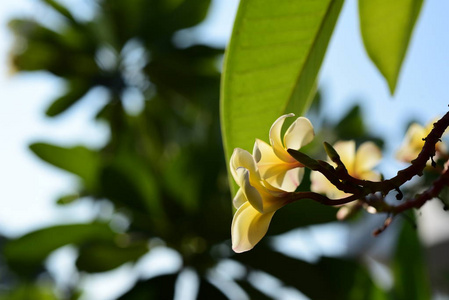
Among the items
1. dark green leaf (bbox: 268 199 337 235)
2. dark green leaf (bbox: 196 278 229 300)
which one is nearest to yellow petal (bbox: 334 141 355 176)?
dark green leaf (bbox: 268 199 337 235)

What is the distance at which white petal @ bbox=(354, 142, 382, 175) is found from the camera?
458 mm

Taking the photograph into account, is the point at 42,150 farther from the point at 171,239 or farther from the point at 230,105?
the point at 230,105

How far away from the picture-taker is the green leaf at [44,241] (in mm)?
1384

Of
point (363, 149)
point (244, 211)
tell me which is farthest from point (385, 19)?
point (244, 211)

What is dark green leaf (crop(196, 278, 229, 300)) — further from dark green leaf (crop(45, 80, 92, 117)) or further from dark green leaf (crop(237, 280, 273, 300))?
dark green leaf (crop(45, 80, 92, 117))

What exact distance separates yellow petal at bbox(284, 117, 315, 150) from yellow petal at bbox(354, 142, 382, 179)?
153 mm

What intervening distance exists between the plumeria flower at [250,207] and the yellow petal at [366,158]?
174 millimetres

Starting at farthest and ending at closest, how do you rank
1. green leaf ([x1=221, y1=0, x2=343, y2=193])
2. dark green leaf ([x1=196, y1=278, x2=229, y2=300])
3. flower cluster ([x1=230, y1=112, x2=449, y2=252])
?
dark green leaf ([x1=196, y1=278, x2=229, y2=300]) → green leaf ([x1=221, y1=0, x2=343, y2=193]) → flower cluster ([x1=230, y1=112, x2=449, y2=252])

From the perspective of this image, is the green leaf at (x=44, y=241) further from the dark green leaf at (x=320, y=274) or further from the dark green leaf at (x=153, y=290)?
the dark green leaf at (x=320, y=274)

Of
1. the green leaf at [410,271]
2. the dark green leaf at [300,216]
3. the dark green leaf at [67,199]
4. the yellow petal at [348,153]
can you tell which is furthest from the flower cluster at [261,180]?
the dark green leaf at [67,199]

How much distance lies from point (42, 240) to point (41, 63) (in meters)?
0.96

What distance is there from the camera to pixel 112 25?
2.12 metres

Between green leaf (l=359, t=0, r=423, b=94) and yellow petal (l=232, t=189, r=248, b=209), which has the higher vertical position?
green leaf (l=359, t=0, r=423, b=94)

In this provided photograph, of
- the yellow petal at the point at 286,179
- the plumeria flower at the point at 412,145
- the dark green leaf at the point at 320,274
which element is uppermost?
the yellow petal at the point at 286,179
